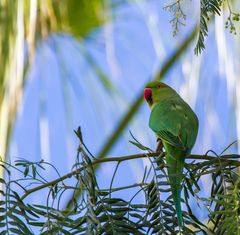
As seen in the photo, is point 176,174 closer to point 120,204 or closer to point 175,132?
point 120,204

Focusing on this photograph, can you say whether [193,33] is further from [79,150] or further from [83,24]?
[79,150]

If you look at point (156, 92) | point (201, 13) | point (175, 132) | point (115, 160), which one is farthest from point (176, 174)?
point (156, 92)

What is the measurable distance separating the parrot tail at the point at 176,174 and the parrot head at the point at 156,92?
719mm

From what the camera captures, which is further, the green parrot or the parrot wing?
the parrot wing

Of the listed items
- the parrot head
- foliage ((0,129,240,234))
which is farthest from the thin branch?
Result: the parrot head

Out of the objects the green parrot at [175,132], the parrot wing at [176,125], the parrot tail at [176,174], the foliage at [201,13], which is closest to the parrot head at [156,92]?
the green parrot at [175,132]

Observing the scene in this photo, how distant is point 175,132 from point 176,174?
0.45m

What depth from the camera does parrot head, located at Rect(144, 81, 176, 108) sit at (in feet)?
7.26

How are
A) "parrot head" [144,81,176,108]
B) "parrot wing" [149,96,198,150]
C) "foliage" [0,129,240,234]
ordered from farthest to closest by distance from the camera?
"parrot head" [144,81,176,108] < "parrot wing" [149,96,198,150] < "foliage" [0,129,240,234]

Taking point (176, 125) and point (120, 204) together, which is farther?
point (176, 125)

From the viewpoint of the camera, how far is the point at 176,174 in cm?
115

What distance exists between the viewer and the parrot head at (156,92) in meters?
2.21

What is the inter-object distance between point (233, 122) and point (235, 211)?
3.95ft

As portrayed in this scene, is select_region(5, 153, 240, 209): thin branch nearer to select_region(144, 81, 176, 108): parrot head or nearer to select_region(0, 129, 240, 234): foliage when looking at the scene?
select_region(0, 129, 240, 234): foliage
